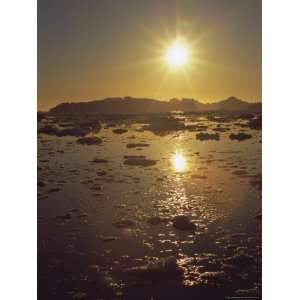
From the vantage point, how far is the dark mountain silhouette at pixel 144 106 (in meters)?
1.93

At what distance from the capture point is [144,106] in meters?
1.95

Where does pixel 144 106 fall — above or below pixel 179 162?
above

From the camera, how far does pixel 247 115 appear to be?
6.40 ft

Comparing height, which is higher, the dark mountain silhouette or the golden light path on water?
the dark mountain silhouette

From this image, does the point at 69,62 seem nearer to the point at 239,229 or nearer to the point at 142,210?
the point at 142,210

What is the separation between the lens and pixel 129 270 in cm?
189

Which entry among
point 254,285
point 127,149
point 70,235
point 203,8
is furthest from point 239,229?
point 203,8

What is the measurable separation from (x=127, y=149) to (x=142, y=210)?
0.28 metres

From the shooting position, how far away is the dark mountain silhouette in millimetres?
1934

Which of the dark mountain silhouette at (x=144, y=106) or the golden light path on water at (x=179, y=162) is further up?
the dark mountain silhouette at (x=144, y=106)
